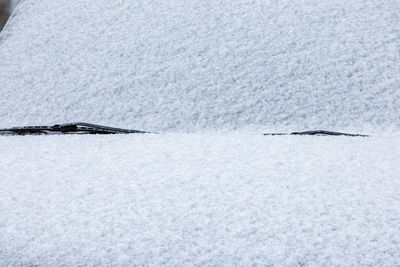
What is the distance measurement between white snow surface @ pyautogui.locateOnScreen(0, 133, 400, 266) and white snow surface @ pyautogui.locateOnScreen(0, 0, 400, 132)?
0.17 metres

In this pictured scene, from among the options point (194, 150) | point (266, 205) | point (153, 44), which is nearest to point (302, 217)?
point (266, 205)

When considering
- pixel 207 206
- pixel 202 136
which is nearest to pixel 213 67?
pixel 202 136

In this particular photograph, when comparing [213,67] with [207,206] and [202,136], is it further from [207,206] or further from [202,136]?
[207,206]

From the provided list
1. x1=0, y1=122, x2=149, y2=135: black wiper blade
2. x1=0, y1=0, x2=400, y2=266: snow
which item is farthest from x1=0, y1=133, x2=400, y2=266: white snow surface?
x1=0, y1=122, x2=149, y2=135: black wiper blade

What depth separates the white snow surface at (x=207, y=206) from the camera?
37 centimetres

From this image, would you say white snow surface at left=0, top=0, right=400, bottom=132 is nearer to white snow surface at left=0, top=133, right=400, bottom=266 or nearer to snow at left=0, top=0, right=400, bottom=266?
snow at left=0, top=0, right=400, bottom=266

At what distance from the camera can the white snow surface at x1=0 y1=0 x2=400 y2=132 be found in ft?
2.56

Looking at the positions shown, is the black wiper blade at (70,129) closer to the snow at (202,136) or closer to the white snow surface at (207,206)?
the snow at (202,136)

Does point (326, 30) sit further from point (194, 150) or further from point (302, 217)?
point (302, 217)

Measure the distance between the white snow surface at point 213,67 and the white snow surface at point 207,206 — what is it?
17cm

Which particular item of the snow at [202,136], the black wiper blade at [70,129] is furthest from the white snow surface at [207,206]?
the black wiper blade at [70,129]

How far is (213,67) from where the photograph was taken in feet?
2.85

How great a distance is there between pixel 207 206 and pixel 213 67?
1.57 feet

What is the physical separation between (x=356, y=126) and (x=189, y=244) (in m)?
0.45
